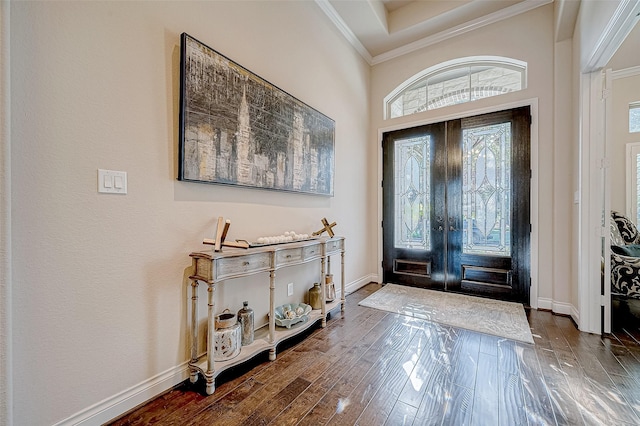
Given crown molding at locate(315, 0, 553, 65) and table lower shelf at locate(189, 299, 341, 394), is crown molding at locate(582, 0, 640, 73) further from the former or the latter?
table lower shelf at locate(189, 299, 341, 394)

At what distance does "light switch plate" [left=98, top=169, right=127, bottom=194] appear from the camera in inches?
53.4

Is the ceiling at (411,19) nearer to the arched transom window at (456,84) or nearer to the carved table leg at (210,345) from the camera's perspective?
the arched transom window at (456,84)

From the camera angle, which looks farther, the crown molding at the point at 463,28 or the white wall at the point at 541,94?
the crown molding at the point at 463,28

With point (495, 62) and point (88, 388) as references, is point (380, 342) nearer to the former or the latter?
point (88, 388)

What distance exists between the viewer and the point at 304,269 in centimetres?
275

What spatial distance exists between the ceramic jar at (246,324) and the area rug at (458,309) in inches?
62.6

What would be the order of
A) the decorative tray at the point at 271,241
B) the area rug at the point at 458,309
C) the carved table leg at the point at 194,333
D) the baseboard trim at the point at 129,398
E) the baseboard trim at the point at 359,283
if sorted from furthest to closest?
the baseboard trim at the point at 359,283
the area rug at the point at 458,309
the decorative tray at the point at 271,241
the carved table leg at the point at 194,333
the baseboard trim at the point at 129,398

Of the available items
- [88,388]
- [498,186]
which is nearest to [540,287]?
[498,186]

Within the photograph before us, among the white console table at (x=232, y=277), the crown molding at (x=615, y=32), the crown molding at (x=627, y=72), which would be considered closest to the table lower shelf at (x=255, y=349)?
the white console table at (x=232, y=277)

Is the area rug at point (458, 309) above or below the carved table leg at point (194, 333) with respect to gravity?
below

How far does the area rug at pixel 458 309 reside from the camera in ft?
8.00

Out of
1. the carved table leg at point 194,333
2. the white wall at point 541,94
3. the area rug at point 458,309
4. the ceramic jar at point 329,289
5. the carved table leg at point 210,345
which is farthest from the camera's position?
the white wall at point 541,94

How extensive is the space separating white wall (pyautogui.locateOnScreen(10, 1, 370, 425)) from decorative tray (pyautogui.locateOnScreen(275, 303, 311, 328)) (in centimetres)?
42

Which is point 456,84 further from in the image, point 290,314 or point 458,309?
point 290,314
